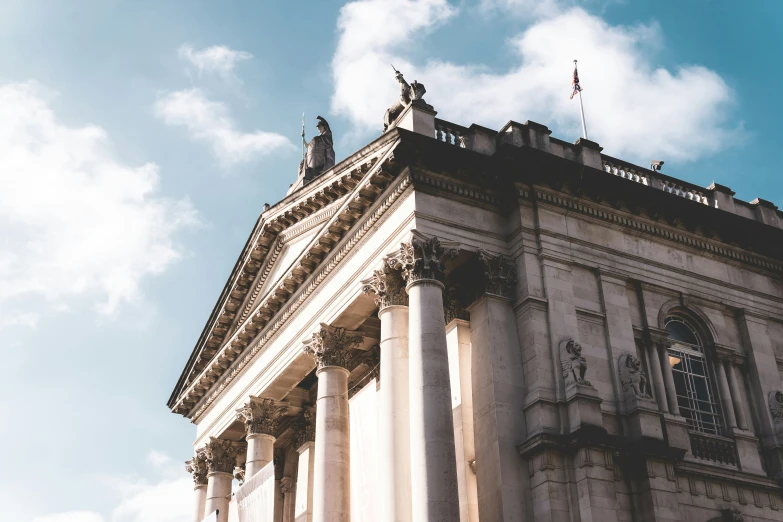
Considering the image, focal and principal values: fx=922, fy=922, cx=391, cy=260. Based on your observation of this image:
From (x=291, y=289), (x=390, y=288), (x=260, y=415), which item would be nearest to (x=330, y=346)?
(x=291, y=289)

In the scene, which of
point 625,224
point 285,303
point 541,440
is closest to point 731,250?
point 625,224

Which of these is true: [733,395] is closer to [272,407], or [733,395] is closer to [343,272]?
[343,272]

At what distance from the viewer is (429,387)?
67.4 feet

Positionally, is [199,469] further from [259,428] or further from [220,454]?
A: [259,428]

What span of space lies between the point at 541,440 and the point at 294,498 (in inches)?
571

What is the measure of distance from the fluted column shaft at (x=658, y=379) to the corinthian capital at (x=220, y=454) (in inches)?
632

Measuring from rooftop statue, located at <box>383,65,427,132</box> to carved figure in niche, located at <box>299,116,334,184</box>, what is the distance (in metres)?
5.00

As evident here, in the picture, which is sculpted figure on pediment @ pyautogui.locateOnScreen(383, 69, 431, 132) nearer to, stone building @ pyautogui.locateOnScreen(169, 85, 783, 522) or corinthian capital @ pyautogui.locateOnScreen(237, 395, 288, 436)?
stone building @ pyautogui.locateOnScreen(169, 85, 783, 522)

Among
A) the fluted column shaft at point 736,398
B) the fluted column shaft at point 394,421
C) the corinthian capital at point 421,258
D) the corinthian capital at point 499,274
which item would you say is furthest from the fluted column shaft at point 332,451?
the fluted column shaft at point 736,398

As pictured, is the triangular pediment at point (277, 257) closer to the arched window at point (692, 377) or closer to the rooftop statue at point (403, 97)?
the rooftop statue at point (403, 97)

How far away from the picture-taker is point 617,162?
26703mm

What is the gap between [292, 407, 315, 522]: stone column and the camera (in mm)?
29797

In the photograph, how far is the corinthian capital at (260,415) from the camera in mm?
29766

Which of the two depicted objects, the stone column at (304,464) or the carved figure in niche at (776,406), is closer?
the carved figure in niche at (776,406)
